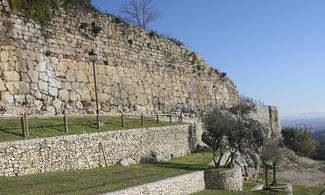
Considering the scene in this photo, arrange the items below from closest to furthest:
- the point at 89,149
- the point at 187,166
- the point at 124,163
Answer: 1. the point at 89,149
2. the point at 124,163
3. the point at 187,166

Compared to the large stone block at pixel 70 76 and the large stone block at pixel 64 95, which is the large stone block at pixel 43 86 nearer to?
the large stone block at pixel 64 95

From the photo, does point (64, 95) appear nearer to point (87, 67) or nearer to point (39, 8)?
point (87, 67)

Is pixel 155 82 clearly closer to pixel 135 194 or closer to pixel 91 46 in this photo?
pixel 91 46

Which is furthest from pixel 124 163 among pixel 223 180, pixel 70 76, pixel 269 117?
pixel 269 117

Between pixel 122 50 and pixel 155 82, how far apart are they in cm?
510

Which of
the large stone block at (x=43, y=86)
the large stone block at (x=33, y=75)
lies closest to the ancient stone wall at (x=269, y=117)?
the large stone block at (x=43, y=86)

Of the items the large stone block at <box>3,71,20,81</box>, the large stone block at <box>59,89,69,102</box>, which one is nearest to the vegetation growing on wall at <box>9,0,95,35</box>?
the large stone block at <box>3,71,20,81</box>

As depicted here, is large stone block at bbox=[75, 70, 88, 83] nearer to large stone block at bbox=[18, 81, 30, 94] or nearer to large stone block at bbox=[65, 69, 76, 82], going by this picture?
large stone block at bbox=[65, 69, 76, 82]

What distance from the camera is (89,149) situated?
15750 millimetres

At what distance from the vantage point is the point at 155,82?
30969mm

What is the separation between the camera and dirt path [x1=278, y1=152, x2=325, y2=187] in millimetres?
30145

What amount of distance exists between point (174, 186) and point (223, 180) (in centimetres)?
500

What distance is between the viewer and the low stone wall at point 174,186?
1189cm

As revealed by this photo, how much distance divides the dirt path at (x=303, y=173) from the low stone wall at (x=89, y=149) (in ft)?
43.0
